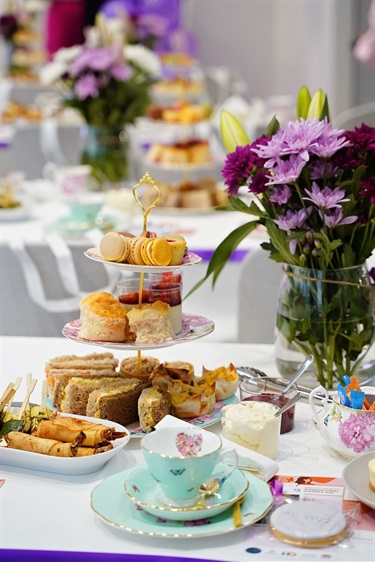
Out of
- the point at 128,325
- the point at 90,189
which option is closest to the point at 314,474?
the point at 128,325

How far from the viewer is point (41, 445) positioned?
56.9 inches

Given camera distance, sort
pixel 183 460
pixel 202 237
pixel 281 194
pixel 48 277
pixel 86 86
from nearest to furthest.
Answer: pixel 183 460 → pixel 281 194 → pixel 48 277 → pixel 202 237 → pixel 86 86

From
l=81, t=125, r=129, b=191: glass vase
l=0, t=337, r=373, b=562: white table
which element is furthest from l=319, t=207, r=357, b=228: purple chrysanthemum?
l=81, t=125, r=129, b=191: glass vase

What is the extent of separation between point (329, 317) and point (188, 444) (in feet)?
1.62

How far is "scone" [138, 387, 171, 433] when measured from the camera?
1537 mm

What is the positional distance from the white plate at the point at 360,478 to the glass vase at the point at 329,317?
1.09 ft

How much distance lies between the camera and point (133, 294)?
5.49ft

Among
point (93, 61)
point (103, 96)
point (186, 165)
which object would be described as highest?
point (93, 61)

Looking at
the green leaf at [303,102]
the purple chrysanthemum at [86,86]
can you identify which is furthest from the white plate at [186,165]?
the green leaf at [303,102]

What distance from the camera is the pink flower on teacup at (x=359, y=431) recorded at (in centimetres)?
147

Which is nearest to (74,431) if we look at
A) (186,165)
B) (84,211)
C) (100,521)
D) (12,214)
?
(100,521)

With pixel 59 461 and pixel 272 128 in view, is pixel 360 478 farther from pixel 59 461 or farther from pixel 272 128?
pixel 272 128

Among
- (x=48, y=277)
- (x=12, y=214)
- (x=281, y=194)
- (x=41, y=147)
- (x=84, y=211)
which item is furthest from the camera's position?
(x=41, y=147)

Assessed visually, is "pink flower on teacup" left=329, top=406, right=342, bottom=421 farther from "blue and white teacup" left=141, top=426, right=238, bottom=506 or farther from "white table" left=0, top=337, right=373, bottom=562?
"blue and white teacup" left=141, top=426, right=238, bottom=506
